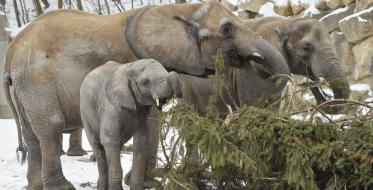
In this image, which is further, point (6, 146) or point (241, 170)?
point (6, 146)

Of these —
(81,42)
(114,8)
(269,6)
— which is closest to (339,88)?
(81,42)

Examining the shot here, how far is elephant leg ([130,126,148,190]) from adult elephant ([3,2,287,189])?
0.91m

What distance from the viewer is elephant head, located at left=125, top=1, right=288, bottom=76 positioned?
21.4 feet

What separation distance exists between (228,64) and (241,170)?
199 centimetres

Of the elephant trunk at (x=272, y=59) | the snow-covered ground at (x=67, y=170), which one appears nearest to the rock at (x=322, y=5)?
the snow-covered ground at (x=67, y=170)

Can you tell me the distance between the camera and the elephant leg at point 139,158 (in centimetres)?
600

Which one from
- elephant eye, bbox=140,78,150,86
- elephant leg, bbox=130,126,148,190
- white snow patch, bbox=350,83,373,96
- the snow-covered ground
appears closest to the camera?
elephant eye, bbox=140,78,150,86

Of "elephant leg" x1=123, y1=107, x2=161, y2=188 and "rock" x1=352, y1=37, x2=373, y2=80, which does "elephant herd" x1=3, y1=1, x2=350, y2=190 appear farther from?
"rock" x1=352, y1=37, x2=373, y2=80

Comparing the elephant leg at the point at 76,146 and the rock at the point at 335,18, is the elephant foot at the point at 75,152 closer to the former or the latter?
the elephant leg at the point at 76,146

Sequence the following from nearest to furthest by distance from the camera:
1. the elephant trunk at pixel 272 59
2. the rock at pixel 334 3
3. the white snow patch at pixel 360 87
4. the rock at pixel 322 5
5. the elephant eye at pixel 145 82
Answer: the elephant eye at pixel 145 82 → the elephant trunk at pixel 272 59 → the white snow patch at pixel 360 87 → the rock at pixel 334 3 → the rock at pixel 322 5

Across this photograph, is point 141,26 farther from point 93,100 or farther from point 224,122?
point 224,122

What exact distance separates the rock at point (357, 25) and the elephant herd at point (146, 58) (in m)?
5.38

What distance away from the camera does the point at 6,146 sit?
1105 centimetres

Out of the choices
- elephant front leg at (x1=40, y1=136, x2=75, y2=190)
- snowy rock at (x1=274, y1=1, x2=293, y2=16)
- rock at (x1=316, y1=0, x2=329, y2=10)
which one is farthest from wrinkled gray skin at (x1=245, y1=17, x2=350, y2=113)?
snowy rock at (x1=274, y1=1, x2=293, y2=16)
